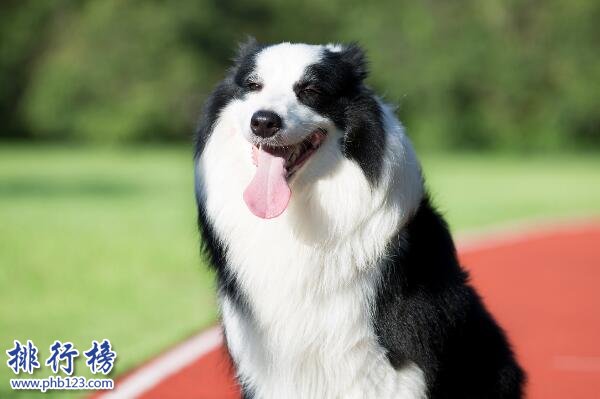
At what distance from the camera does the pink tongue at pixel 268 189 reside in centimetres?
393

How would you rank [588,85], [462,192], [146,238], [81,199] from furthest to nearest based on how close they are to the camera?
1. [588,85]
2. [462,192]
3. [81,199]
4. [146,238]

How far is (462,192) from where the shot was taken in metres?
20.3

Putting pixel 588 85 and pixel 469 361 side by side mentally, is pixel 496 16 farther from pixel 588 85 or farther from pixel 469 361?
pixel 469 361

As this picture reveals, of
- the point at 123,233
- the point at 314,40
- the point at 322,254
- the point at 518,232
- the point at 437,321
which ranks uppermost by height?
the point at 322,254

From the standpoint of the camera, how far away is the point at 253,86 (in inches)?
162

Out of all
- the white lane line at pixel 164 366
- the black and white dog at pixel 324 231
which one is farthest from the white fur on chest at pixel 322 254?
the white lane line at pixel 164 366

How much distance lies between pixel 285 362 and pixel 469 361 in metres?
0.87

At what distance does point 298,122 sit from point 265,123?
0.16m

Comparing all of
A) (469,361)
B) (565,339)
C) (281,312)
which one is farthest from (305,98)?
(565,339)

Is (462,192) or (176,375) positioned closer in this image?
(176,375)

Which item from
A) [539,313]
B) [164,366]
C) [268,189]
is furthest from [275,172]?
[539,313]

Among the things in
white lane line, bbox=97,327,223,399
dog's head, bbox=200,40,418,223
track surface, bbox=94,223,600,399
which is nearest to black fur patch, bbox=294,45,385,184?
dog's head, bbox=200,40,418,223

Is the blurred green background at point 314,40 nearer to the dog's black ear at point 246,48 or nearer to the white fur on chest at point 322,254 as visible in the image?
the dog's black ear at point 246,48

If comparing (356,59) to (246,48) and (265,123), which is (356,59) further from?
(265,123)
